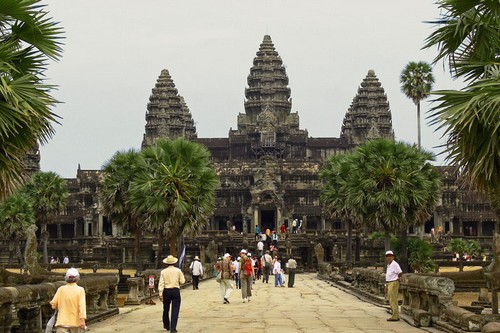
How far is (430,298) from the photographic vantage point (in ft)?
71.7

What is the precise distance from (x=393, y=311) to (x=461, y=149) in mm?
6643

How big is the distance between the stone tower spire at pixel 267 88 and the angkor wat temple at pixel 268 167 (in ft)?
0.41

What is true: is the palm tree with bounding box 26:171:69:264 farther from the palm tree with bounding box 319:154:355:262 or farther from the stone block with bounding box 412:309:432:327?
the stone block with bounding box 412:309:432:327

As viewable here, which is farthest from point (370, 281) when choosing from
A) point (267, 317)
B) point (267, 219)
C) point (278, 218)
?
point (267, 219)

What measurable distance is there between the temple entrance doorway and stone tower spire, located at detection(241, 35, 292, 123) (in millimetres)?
27001

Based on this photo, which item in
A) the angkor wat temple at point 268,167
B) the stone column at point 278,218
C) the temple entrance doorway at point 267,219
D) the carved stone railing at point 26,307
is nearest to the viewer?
the carved stone railing at point 26,307

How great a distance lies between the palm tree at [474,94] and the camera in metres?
16.6

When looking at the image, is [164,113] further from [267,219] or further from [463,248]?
[463,248]

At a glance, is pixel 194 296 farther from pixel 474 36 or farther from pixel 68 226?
pixel 68 226

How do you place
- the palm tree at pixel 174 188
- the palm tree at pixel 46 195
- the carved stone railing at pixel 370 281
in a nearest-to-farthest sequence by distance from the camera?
the carved stone railing at pixel 370 281 → the palm tree at pixel 174 188 → the palm tree at pixel 46 195

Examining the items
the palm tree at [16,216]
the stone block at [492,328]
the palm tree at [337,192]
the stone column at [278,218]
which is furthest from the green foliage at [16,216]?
the stone block at [492,328]

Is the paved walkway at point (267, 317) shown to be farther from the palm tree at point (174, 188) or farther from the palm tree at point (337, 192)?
the palm tree at point (337, 192)

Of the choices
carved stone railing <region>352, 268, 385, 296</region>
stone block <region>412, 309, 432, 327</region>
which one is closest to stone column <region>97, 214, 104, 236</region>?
carved stone railing <region>352, 268, 385, 296</region>

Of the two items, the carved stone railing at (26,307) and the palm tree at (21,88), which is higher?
the palm tree at (21,88)
